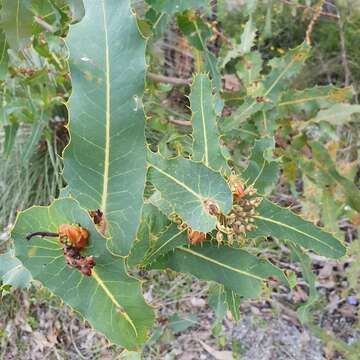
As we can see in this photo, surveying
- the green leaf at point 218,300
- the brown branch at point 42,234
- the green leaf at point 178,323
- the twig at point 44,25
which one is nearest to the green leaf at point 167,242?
the brown branch at point 42,234

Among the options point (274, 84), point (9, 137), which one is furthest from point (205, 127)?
point (9, 137)

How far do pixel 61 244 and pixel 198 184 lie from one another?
0.24 metres

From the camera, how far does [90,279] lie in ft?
2.44

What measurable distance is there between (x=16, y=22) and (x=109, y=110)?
21.5 inches

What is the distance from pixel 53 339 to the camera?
262 cm

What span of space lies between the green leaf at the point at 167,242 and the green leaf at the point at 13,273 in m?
0.22

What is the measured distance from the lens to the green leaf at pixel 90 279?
72 cm

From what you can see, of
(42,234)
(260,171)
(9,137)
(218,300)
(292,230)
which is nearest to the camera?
(42,234)

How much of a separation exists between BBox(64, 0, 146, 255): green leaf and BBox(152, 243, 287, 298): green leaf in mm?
196

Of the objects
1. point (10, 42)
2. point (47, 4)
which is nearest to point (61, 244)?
point (10, 42)

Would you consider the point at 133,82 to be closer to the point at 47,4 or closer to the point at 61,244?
the point at 61,244

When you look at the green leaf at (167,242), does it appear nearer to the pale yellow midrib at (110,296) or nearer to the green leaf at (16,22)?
the pale yellow midrib at (110,296)

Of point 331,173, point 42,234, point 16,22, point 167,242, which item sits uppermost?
point 16,22

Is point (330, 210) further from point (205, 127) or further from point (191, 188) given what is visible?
point (191, 188)
